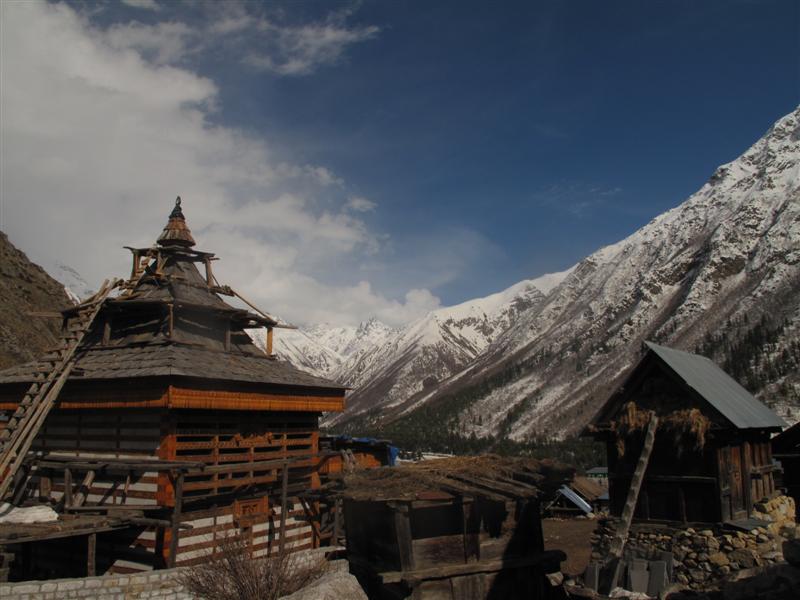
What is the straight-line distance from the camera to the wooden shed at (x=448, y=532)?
1488 cm

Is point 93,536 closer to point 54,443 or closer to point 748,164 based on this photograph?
point 54,443

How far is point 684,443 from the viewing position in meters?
19.0

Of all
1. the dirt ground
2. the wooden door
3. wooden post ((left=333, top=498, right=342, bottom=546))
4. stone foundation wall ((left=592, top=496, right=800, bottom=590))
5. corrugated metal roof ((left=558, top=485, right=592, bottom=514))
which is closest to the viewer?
stone foundation wall ((left=592, top=496, right=800, bottom=590))

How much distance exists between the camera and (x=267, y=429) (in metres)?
24.1

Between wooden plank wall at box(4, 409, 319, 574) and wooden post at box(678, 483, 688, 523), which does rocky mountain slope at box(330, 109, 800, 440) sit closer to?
wooden post at box(678, 483, 688, 523)

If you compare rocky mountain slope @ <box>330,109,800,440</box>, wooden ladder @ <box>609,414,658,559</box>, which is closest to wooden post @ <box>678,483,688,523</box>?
wooden ladder @ <box>609,414,658,559</box>

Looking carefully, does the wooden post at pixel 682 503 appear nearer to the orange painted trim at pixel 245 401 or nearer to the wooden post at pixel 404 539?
the wooden post at pixel 404 539

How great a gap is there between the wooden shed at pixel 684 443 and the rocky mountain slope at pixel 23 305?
50553mm

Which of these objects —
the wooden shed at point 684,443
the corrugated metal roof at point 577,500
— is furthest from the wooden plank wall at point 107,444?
the corrugated metal roof at point 577,500

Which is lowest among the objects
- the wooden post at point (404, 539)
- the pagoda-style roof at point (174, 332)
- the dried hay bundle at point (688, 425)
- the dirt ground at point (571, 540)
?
the dirt ground at point (571, 540)

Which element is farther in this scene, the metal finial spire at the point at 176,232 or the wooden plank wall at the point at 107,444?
the metal finial spire at the point at 176,232

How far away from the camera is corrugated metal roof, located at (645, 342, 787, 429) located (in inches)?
736

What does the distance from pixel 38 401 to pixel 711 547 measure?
824 inches

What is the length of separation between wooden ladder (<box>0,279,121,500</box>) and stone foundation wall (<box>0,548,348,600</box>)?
3957mm
